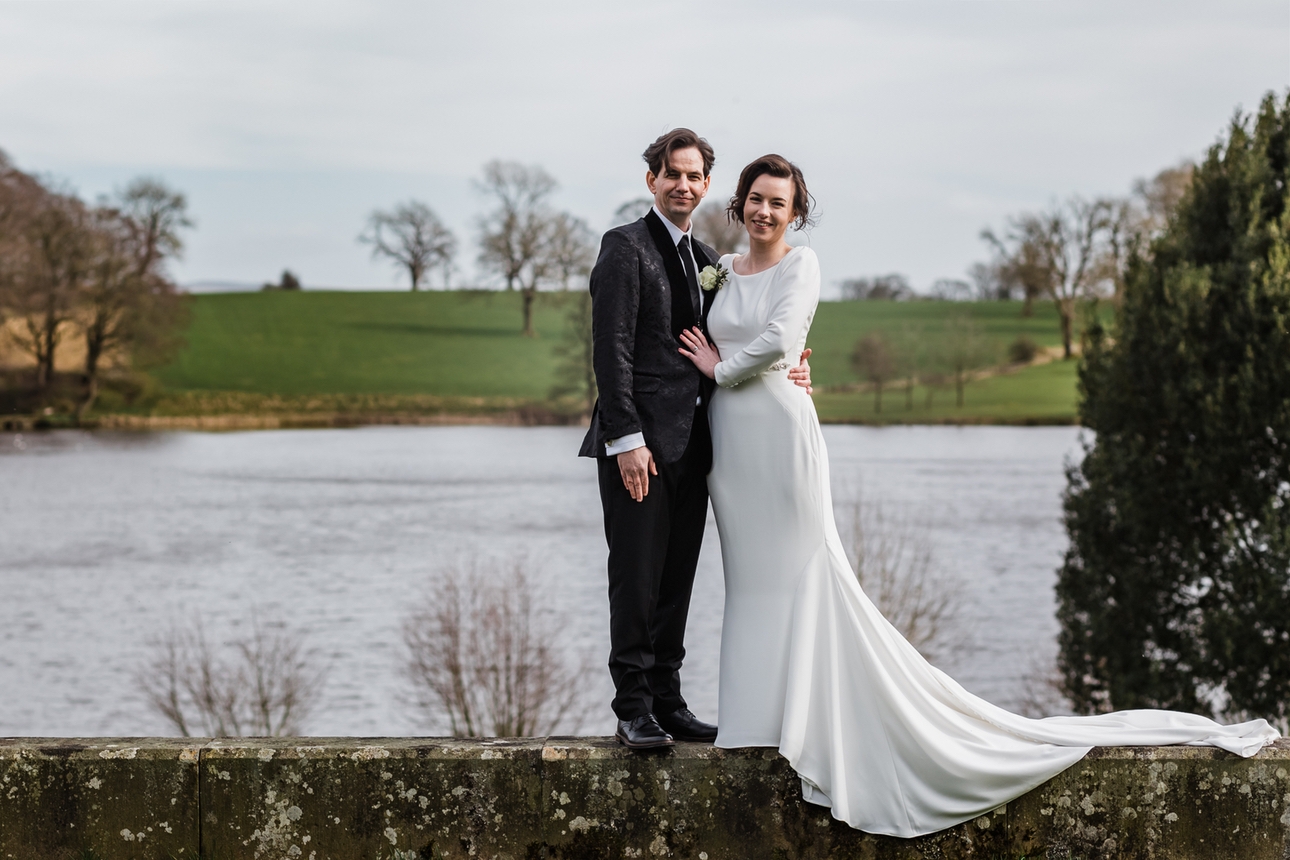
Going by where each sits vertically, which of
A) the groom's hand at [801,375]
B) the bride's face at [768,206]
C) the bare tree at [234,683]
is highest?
the bride's face at [768,206]

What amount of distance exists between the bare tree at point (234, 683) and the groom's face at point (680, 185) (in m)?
16.8

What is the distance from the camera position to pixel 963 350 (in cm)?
6181

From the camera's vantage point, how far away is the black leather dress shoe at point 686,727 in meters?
3.71

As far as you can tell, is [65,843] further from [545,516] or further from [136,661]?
[545,516]

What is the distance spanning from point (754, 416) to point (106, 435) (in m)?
60.4

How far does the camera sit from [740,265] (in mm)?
3764

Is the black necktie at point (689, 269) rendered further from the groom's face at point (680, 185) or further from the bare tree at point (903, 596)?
the bare tree at point (903, 596)

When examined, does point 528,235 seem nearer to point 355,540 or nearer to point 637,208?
point 355,540

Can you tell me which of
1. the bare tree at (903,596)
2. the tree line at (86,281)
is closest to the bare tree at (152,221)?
the tree line at (86,281)

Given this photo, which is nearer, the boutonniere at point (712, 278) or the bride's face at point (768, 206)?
the bride's face at point (768, 206)

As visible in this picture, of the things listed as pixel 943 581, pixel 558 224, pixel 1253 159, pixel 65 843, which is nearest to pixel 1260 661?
pixel 1253 159

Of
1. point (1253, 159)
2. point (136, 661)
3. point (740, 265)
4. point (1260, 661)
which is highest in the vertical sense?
point (1253, 159)

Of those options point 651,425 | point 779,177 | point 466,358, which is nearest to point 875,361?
point 466,358

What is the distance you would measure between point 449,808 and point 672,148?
2.00 m
